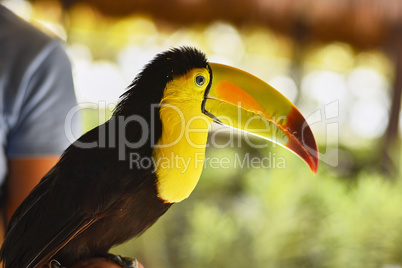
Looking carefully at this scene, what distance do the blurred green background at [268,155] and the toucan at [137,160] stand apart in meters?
0.66

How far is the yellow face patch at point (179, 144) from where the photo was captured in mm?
357

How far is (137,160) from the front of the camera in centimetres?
36

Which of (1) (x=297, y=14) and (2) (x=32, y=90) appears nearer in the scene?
(2) (x=32, y=90)

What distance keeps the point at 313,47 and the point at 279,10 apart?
29.7 inches

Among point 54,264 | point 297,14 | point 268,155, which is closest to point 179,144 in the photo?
point 54,264

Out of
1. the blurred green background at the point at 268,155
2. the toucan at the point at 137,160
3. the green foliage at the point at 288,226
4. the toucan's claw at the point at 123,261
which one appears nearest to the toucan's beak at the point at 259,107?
the toucan at the point at 137,160

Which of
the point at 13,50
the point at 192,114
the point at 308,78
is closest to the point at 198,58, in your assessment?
the point at 192,114

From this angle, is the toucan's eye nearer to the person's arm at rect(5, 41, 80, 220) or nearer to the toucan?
the toucan

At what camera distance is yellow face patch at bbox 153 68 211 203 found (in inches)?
14.1

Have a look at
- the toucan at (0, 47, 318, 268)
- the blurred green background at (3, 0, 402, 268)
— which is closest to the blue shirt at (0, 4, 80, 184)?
the toucan at (0, 47, 318, 268)

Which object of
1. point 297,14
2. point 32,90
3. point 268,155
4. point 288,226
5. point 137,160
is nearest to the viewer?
point 137,160

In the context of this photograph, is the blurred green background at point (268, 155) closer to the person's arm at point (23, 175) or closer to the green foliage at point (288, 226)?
the green foliage at point (288, 226)

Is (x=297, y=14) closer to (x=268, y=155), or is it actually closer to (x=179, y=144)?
(x=268, y=155)

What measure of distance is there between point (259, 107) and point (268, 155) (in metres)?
0.77
